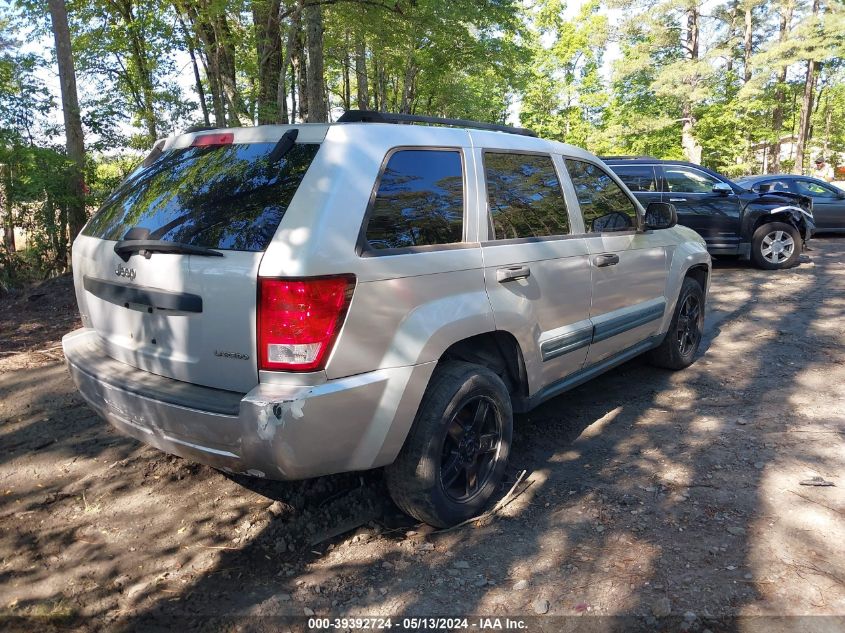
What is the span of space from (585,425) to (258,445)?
2.65 m

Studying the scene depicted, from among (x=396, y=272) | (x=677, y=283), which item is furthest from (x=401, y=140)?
(x=677, y=283)

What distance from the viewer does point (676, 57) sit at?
30.2 m

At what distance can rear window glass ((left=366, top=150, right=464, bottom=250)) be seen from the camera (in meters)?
2.68

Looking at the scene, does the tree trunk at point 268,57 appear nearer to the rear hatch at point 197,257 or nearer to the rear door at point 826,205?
the rear hatch at point 197,257

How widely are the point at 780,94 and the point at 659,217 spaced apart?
3263 cm

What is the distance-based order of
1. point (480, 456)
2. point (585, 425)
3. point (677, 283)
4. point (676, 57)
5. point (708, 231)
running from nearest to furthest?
point (480, 456), point (585, 425), point (677, 283), point (708, 231), point (676, 57)

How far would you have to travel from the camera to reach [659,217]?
4602 mm

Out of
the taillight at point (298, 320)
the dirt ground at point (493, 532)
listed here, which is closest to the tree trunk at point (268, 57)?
the dirt ground at point (493, 532)

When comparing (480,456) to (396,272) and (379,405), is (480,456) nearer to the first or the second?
(379,405)

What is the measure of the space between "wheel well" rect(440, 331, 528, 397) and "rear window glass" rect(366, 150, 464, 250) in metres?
0.56

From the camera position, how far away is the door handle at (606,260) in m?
3.92

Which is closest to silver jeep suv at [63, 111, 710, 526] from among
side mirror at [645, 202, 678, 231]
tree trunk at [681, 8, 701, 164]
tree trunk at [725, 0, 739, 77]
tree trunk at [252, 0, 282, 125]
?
side mirror at [645, 202, 678, 231]

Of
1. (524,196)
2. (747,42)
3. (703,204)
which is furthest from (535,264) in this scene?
(747,42)

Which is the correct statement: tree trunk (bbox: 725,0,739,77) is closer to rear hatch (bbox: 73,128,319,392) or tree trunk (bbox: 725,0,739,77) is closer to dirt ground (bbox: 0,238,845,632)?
dirt ground (bbox: 0,238,845,632)
